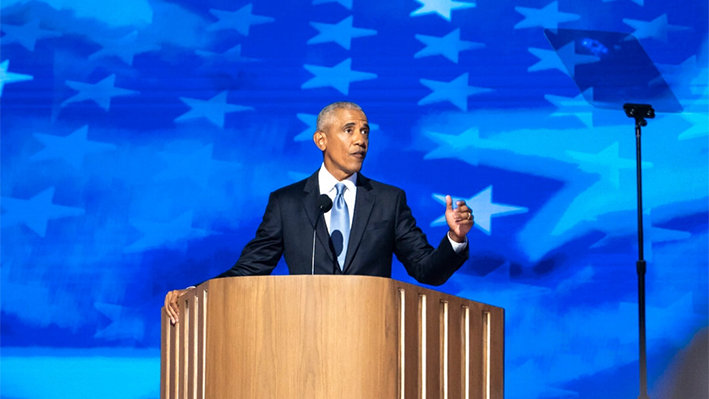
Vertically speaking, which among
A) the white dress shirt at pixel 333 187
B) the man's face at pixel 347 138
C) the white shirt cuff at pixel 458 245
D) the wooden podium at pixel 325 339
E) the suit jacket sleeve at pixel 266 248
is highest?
the man's face at pixel 347 138

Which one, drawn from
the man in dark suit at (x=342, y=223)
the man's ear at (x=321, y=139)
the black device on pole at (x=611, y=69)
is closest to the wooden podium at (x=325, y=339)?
the man in dark suit at (x=342, y=223)

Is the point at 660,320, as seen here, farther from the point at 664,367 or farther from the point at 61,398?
the point at 61,398

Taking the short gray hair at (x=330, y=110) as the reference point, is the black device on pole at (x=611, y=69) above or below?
above

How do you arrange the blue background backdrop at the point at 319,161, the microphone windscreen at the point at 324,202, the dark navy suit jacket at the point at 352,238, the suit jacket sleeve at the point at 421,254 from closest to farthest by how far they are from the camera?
the microphone windscreen at the point at 324,202 → the suit jacket sleeve at the point at 421,254 → the dark navy suit jacket at the point at 352,238 → the blue background backdrop at the point at 319,161

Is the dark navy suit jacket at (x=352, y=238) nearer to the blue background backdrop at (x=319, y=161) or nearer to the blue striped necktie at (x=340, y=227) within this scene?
the blue striped necktie at (x=340, y=227)

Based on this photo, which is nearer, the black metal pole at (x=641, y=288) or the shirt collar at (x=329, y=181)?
the shirt collar at (x=329, y=181)

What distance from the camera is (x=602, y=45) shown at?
508 cm

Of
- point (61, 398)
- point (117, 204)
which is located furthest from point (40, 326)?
point (117, 204)

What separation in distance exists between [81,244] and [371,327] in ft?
9.22

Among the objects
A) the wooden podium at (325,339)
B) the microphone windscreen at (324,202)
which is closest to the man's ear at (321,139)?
the microphone windscreen at (324,202)

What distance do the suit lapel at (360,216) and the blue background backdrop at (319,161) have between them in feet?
5.02

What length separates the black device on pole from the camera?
5.04 meters

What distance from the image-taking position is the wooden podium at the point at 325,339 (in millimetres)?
2711

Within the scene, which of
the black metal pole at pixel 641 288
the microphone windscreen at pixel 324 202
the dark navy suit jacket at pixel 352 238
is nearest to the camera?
the microphone windscreen at pixel 324 202
